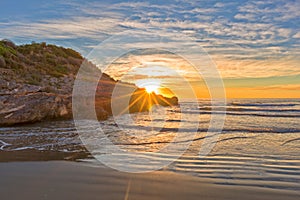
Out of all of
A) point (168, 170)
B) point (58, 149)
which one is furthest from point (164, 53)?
point (168, 170)

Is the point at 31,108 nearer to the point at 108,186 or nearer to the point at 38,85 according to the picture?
the point at 38,85

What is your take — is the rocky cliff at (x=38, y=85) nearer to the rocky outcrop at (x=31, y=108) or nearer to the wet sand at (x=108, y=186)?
the rocky outcrop at (x=31, y=108)

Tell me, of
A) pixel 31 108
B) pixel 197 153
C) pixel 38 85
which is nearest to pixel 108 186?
pixel 197 153

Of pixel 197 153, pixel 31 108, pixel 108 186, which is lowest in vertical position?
pixel 108 186

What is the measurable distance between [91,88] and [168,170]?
59.4ft

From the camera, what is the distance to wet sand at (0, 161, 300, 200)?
14.3 ft

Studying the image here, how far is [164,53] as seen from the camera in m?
10.8

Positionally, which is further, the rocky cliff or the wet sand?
the rocky cliff

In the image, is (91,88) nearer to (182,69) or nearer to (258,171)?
(182,69)

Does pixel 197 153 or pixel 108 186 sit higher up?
pixel 197 153

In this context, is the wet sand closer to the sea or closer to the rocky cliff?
the sea

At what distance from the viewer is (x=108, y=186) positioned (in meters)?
4.78

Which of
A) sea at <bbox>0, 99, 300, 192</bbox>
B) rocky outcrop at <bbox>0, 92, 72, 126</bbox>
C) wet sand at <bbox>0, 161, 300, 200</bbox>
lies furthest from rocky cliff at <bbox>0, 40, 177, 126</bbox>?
wet sand at <bbox>0, 161, 300, 200</bbox>

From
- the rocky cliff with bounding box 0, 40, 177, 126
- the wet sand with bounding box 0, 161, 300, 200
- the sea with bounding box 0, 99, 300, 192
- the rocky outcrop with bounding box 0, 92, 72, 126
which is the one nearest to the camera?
the wet sand with bounding box 0, 161, 300, 200
